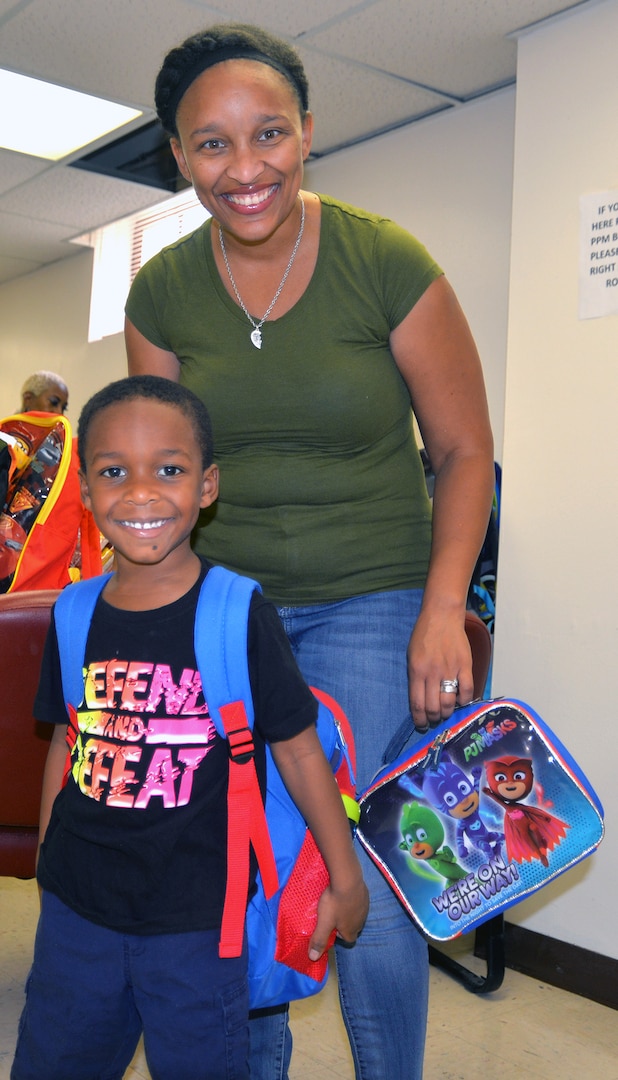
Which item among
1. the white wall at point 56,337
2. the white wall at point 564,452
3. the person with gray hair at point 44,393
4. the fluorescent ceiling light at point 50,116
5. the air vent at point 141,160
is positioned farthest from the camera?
the white wall at point 56,337

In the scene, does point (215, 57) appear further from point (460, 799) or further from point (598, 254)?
point (598, 254)

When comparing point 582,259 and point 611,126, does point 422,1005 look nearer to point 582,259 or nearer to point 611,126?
point 582,259

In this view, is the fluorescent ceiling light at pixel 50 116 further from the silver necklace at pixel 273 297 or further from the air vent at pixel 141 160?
the silver necklace at pixel 273 297

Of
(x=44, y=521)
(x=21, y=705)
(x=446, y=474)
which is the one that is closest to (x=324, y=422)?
(x=446, y=474)

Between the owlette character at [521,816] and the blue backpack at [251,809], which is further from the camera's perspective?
the owlette character at [521,816]

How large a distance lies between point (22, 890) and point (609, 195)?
2.54m

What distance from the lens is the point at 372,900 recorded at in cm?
135

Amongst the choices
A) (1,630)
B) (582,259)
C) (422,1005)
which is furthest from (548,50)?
(422,1005)

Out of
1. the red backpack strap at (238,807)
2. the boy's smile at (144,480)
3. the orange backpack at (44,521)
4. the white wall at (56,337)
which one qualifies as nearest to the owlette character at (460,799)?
the red backpack strap at (238,807)

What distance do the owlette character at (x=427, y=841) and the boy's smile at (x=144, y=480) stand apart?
0.44 m

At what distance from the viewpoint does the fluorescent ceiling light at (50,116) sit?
12.7 ft

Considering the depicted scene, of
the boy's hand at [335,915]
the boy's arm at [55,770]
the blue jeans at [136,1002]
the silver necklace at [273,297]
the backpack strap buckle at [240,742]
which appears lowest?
the blue jeans at [136,1002]

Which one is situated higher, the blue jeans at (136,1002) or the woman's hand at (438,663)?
the woman's hand at (438,663)

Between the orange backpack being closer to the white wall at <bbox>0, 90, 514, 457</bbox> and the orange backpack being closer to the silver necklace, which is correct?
the silver necklace
